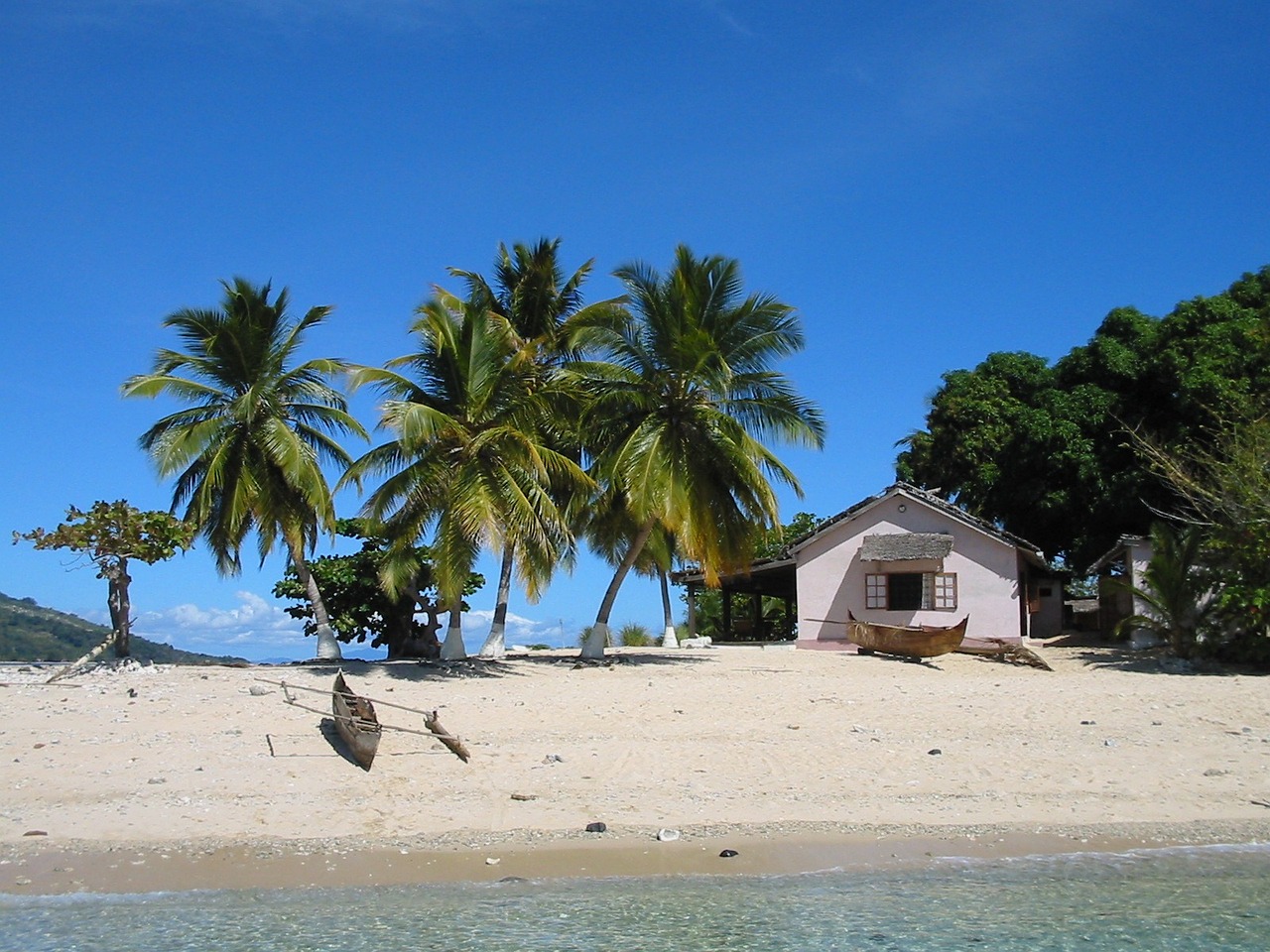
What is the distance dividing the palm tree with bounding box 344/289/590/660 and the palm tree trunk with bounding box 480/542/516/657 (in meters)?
1.74

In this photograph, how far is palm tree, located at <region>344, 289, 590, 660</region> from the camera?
1755 centimetres

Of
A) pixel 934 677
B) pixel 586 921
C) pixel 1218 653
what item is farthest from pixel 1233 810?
pixel 1218 653

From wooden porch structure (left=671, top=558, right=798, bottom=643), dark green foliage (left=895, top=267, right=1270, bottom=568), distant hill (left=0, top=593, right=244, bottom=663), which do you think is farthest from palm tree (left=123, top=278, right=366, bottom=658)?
distant hill (left=0, top=593, right=244, bottom=663)

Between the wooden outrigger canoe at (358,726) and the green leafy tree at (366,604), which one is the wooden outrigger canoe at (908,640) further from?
the wooden outrigger canoe at (358,726)

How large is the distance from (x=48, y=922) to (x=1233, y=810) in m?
10.7

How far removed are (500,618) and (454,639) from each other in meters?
1.69

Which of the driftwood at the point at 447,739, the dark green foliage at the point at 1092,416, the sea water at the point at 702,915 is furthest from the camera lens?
the dark green foliage at the point at 1092,416

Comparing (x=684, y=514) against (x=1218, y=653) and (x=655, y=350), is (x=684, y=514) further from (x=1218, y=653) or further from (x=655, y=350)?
(x=1218, y=653)

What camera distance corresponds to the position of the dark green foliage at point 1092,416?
27.2 m

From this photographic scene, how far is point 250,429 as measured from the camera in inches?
834

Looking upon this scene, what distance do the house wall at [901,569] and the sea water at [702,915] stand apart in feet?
57.0

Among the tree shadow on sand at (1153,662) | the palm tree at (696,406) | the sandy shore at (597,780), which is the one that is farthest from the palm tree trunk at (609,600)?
the tree shadow on sand at (1153,662)

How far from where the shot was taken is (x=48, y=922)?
27.1 ft

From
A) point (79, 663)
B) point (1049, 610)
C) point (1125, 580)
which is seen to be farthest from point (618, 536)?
point (1049, 610)
